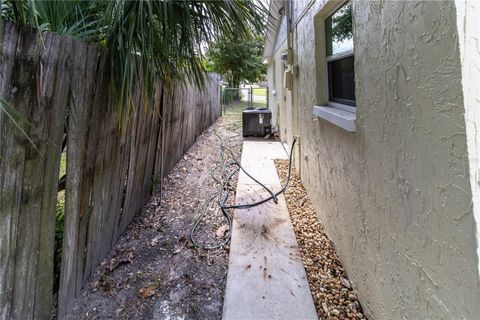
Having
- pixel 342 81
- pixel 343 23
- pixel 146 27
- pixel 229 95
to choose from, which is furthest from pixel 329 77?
pixel 229 95

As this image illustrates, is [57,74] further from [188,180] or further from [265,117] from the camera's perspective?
[265,117]

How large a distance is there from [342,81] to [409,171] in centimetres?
195

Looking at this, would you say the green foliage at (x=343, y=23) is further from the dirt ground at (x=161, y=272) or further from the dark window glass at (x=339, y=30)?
the dirt ground at (x=161, y=272)

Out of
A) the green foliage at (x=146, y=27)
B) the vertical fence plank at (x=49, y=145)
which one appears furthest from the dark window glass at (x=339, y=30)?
the vertical fence plank at (x=49, y=145)

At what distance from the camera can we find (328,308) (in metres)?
2.27

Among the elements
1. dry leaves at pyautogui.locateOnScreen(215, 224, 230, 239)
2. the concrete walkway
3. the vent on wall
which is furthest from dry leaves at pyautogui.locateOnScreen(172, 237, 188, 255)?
the vent on wall

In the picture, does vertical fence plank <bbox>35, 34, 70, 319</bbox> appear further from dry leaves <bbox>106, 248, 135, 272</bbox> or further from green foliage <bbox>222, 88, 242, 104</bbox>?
green foliage <bbox>222, 88, 242, 104</bbox>

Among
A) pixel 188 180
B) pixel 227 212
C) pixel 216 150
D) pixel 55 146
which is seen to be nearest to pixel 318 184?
pixel 227 212

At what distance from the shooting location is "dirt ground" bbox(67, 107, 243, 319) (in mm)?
2242

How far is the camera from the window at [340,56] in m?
2.88

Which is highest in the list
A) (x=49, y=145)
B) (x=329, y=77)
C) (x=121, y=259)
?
(x=329, y=77)

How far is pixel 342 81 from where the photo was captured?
10.5ft

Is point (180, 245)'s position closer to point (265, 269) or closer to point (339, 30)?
point (265, 269)

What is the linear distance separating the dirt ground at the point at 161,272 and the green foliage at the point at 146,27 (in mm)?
1330
